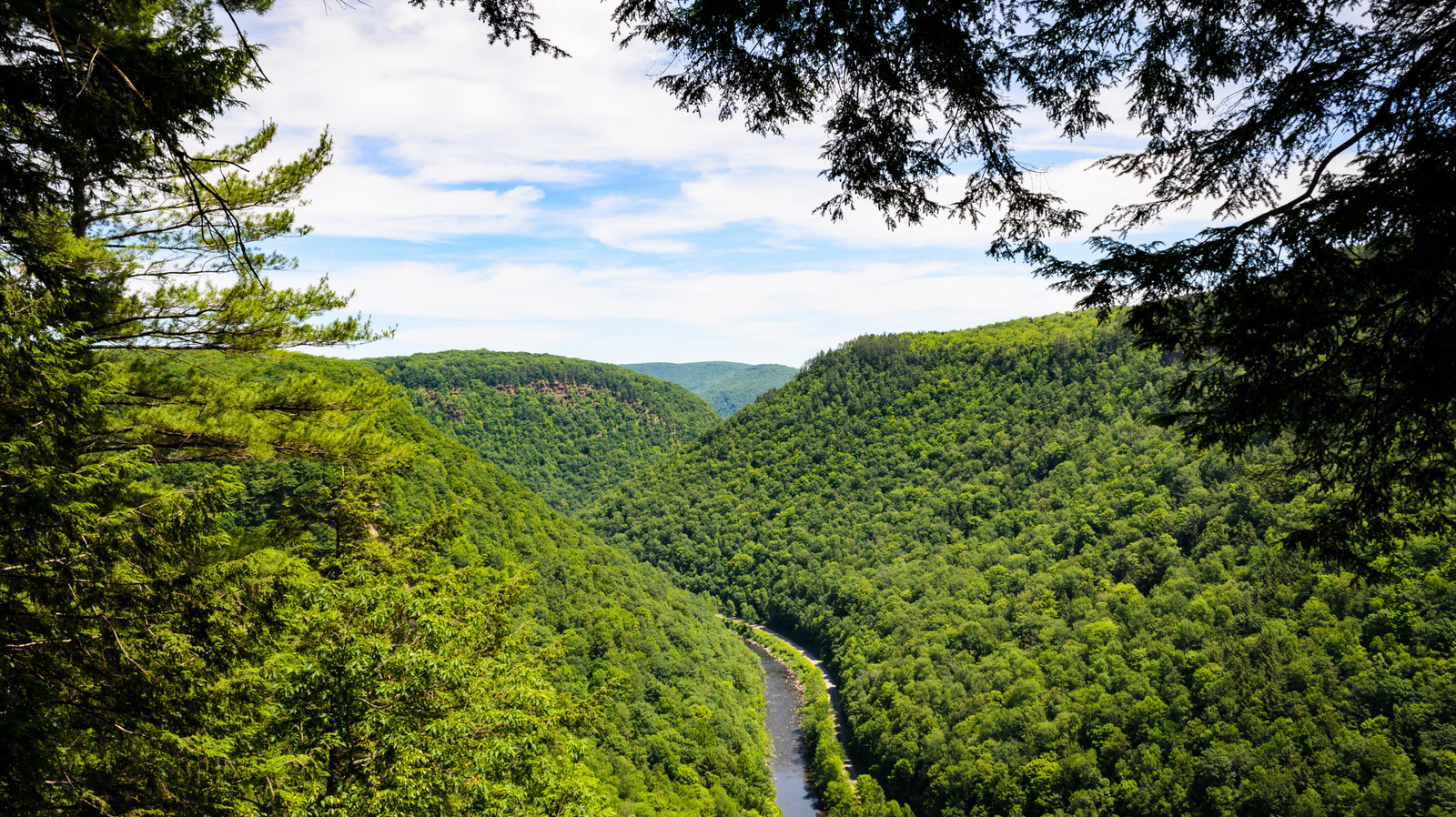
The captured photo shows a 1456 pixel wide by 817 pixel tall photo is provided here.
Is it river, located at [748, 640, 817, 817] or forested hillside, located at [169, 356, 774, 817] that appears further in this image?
river, located at [748, 640, 817, 817]

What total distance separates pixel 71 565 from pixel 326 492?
5.49m

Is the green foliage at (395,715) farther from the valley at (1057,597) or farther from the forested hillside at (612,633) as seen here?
the forested hillside at (612,633)

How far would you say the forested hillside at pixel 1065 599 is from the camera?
29547 millimetres

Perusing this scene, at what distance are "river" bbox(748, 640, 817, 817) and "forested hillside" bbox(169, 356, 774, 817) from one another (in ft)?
5.27

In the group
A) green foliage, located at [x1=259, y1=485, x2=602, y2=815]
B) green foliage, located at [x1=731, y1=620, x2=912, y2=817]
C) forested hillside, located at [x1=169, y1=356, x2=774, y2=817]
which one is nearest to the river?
green foliage, located at [x1=731, y1=620, x2=912, y2=817]

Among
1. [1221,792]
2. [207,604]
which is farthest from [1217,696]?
[207,604]

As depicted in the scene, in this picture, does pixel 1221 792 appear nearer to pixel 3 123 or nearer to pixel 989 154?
pixel 989 154

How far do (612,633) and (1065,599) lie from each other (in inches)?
1233

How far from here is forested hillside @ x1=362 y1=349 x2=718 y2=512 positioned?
12562 centimetres

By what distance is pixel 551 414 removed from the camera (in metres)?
140

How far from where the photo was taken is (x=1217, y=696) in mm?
32969

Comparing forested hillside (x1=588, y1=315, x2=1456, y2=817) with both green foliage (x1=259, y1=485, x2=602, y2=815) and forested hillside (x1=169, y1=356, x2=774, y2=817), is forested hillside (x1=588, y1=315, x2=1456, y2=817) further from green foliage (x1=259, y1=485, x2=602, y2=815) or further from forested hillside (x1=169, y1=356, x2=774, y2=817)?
forested hillside (x1=169, y1=356, x2=774, y2=817)

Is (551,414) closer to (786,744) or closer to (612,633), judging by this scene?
(612,633)

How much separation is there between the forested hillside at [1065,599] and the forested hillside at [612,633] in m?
8.75
